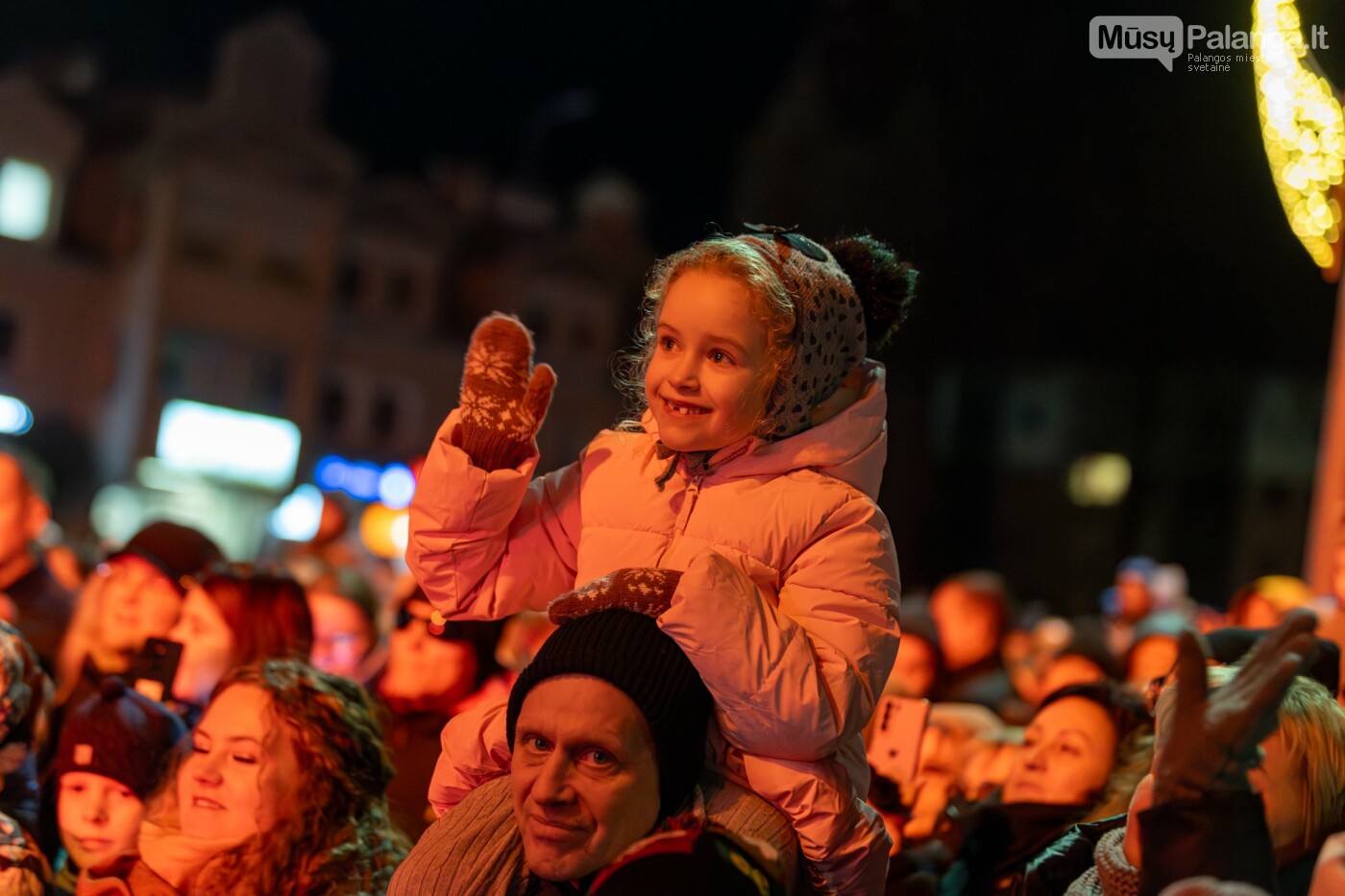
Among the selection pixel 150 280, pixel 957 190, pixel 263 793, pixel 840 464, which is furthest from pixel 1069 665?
pixel 150 280

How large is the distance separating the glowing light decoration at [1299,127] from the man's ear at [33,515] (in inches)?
188

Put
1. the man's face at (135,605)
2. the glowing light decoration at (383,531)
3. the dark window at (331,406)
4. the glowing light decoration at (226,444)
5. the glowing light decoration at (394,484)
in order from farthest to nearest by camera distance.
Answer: the dark window at (331,406) < the glowing light decoration at (394,484) < the glowing light decoration at (226,444) < the glowing light decoration at (383,531) < the man's face at (135,605)

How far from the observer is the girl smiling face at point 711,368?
8.34 feet

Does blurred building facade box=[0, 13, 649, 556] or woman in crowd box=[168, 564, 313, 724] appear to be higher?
blurred building facade box=[0, 13, 649, 556]

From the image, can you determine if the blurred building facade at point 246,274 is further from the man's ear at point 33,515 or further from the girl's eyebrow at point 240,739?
the girl's eyebrow at point 240,739

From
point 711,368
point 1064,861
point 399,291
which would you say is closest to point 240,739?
point 711,368

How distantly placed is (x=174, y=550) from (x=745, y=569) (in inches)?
103

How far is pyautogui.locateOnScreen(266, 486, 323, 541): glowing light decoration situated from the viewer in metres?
18.1

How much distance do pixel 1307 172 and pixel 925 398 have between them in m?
14.4

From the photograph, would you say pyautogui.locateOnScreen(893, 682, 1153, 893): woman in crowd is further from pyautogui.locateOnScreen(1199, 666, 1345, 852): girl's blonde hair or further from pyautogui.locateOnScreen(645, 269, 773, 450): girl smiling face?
pyautogui.locateOnScreen(645, 269, 773, 450): girl smiling face

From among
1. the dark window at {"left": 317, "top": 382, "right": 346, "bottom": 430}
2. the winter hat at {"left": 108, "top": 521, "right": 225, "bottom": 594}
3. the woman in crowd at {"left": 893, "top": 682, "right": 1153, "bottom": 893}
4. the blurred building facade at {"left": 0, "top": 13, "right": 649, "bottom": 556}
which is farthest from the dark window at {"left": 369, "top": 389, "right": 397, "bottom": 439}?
the woman in crowd at {"left": 893, "top": 682, "right": 1153, "bottom": 893}

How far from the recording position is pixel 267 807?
297 cm

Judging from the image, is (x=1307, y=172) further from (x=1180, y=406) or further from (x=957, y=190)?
(x=1180, y=406)

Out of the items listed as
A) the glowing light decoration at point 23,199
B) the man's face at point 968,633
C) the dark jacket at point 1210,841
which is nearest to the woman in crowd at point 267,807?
the dark jacket at point 1210,841
